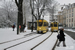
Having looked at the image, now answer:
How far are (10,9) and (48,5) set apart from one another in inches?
662

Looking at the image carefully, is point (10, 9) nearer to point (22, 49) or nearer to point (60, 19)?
point (22, 49)

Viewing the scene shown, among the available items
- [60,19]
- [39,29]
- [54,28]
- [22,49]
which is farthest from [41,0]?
[60,19]

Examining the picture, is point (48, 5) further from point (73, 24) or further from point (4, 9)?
point (73, 24)

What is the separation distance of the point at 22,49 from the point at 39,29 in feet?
44.7

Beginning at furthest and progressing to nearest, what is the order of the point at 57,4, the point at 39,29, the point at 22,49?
the point at 57,4
the point at 39,29
the point at 22,49

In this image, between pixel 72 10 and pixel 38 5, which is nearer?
pixel 38 5

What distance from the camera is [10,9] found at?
4128 centimetres

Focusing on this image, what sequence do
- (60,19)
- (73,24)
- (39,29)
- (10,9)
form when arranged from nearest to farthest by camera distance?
(39,29)
(10,9)
(73,24)
(60,19)

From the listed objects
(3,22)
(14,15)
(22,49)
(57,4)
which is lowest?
(22,49)

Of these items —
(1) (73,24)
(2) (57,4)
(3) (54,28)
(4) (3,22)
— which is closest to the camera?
(3) (54,28)

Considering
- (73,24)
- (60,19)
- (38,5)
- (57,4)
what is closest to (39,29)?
(38,5)

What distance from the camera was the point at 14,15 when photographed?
42.1m

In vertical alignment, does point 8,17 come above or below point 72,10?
below

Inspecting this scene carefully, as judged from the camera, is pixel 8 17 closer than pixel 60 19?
Yes
